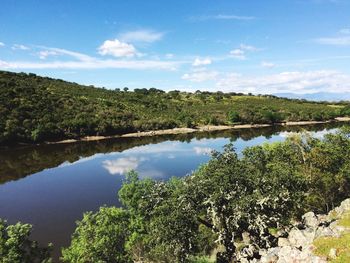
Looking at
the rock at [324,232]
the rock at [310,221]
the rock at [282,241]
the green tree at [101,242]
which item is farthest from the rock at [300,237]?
the green tree at [101,242]

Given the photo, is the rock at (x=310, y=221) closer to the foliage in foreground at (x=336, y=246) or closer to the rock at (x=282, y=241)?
the rock at (x=282, y=241)

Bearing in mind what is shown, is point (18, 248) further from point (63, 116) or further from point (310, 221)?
point (63, 116)

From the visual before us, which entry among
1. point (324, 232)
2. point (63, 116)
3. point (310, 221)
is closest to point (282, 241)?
point (324, 232)

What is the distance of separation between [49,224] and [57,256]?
482 inches

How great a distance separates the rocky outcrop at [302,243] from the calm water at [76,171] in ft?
36.1

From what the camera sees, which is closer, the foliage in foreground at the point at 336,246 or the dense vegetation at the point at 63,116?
the foliage in foreground at the point at 336,246

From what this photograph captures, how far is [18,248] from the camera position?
1179 inches

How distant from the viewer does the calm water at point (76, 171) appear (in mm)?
59906

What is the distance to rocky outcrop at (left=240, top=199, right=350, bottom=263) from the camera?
25.3 m

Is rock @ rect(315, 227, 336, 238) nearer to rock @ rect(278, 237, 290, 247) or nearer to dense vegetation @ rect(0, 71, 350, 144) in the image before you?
rock @ rect(278, 237, 290, 247)

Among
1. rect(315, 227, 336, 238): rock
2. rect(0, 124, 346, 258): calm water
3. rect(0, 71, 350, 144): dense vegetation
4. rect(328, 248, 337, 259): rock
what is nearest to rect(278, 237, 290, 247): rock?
rect(315, 227, 336, 238): rock

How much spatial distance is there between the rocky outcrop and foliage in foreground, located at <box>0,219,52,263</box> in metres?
18.4

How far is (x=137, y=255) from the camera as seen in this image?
33812 millimetres

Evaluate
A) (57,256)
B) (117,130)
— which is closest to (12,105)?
(117,130)
